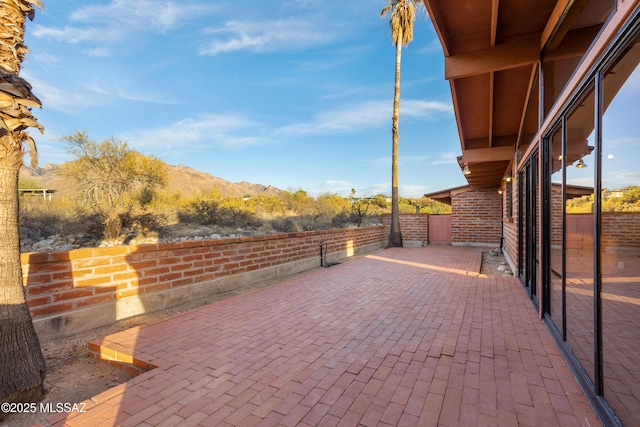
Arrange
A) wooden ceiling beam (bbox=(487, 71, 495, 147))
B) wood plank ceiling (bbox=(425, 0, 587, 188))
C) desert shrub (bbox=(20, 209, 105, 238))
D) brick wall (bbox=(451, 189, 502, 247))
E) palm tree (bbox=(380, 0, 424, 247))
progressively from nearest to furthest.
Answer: wood plank ceiling (bbox=(425, 0, 587, 188)) → wooden ceiling beam (bbox=(487, 71, 495, 147)) → desert shrub (bbox=(20, 209, 105, 238)) → brick wall (bbox=(451, 189, 502, 247)) → palm tree (bbox=(380, 0, 424, 247))

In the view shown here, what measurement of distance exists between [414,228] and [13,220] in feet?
45.0

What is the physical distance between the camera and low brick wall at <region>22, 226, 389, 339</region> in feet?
10.1

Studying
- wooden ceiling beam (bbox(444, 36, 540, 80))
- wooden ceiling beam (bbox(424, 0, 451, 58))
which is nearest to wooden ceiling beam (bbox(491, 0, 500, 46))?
wooden ceiling beam (bbox(444, 36, 540, 80))

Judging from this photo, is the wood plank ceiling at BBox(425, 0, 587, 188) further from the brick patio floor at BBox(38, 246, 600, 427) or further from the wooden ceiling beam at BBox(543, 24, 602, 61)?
the brick patio floor at BBox(38, 246, 600, 427)

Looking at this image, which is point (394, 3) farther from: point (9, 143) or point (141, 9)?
point (9, 143)

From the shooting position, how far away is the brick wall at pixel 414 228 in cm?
1389

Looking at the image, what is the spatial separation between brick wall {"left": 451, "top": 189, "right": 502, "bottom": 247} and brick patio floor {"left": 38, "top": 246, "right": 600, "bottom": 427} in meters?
8.64

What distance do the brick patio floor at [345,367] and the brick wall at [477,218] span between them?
8.64 meters

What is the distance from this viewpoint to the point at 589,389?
1972 mm

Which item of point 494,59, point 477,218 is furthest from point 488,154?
point 477,218

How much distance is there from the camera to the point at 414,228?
1399cm

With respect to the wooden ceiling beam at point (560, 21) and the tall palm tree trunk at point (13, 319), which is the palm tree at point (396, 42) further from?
the tall palm tree trunk at point (13, 319)

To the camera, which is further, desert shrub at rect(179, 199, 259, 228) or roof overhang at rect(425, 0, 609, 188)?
desert shrub at rect(179, 199, 259, 228)

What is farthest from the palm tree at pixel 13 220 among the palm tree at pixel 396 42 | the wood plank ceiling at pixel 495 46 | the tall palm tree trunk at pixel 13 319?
the palm tree at pixel 396 42
